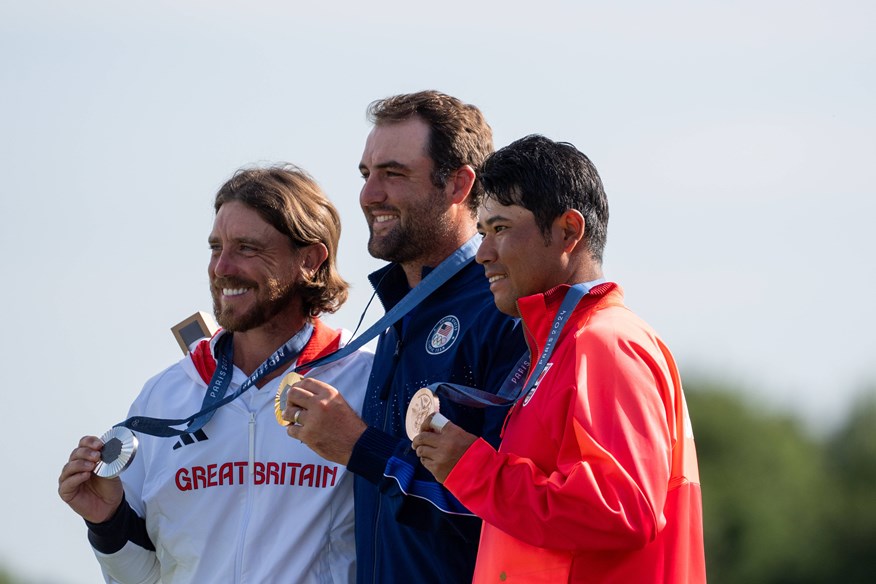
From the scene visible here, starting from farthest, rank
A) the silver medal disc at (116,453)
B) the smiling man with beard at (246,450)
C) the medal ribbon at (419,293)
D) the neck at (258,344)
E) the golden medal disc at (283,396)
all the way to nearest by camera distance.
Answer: the neck at (258,344) < the smiling man with beard at (246,450) < the silver medal disc at (116,453) < the medal ribbon at (419,293) < the golden medal disc at (283,396)

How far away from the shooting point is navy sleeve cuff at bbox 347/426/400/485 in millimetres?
5496

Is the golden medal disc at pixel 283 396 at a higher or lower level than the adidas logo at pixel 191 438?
higher

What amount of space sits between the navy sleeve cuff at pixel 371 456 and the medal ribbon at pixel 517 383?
28 centimetres

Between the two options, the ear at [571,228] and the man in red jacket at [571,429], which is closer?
the man in red jacket at [571,429]

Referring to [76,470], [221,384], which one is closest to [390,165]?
[221,384]

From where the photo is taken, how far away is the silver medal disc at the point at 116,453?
611 cm

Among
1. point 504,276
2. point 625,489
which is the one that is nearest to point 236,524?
point 504,276

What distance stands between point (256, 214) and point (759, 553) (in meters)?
42.8

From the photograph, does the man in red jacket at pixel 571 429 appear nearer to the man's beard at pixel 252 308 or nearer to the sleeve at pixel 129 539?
the man's beard at pixel 252 308

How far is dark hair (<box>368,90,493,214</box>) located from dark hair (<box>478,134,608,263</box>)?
3.65ft

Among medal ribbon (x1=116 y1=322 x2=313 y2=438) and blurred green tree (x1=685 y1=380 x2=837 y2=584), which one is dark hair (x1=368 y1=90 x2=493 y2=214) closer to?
medal ribbon (x1=116 y1=322 x2=313 y2=438)

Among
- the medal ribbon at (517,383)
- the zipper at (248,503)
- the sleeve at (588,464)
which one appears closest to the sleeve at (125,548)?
the zipper at (248,503)

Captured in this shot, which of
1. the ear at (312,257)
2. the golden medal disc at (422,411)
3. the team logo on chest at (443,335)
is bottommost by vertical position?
the team logo on chest at (443,335)

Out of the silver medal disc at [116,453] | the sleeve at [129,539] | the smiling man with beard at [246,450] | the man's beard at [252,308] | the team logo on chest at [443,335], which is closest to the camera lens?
the team logo on chest at [443,335]
